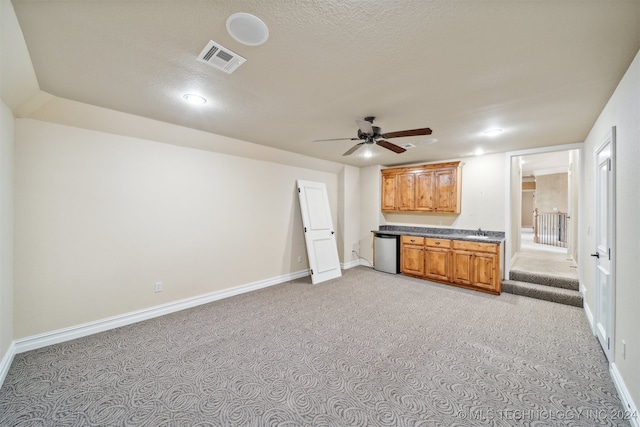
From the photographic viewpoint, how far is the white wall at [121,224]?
106 inches

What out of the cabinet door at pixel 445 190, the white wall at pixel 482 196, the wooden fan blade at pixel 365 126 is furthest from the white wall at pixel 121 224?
the white wall at pixel 482 196

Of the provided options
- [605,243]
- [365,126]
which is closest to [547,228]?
[605,243]

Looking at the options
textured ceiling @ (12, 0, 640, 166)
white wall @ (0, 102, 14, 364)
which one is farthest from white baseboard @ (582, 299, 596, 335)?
white wall @ (0, 102, 14, 364)

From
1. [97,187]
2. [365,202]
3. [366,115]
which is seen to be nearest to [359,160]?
[365,202]

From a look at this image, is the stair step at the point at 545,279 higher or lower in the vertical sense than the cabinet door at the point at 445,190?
lower

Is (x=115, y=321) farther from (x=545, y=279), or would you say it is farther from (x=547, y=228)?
(x=547, y=228)

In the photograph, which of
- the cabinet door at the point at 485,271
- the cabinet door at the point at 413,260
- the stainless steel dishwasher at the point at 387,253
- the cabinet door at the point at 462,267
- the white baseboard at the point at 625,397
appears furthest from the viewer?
the stainless steel dishwasher at the point at 387,253

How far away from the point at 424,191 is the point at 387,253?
1602 millimetres

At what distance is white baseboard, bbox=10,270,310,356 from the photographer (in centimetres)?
264

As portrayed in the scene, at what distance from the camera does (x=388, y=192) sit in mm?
6156

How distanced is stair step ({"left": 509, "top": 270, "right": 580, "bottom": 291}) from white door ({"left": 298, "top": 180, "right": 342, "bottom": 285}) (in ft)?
10.8

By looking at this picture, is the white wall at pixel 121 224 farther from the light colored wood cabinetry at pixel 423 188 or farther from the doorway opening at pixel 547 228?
the doorway opening at pixel 547 228

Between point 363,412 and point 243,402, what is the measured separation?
91 cm

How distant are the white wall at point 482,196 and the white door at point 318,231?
254 centimetres
